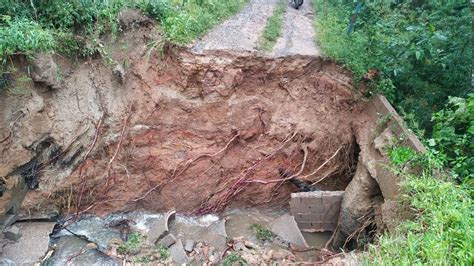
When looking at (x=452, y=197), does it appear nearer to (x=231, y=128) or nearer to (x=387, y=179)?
(x=387, y=179)

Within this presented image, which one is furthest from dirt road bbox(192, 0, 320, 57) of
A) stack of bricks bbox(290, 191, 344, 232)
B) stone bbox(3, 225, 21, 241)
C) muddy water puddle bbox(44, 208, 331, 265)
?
stone bbox(3, 225, 21, 241)

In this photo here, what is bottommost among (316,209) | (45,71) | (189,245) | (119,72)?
(189,245)

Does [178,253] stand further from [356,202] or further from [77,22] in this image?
[77,22]

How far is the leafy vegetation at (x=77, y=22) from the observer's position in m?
5.27

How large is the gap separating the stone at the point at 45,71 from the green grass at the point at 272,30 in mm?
3216

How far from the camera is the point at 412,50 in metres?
5.70

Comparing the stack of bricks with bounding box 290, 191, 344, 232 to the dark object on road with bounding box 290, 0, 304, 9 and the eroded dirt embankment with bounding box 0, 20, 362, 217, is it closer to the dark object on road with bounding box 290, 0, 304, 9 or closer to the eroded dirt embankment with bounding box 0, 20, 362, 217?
the eroded dirt embankment with bounding box 0, 20, 362, 217

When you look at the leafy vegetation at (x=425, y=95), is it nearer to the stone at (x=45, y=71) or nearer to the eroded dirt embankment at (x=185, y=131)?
the eroded dirt embankment at (x=185, y=131)

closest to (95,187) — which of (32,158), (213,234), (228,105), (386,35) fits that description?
(32,158)

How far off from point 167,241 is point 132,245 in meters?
0.51

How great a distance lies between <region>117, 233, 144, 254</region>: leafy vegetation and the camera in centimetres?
578

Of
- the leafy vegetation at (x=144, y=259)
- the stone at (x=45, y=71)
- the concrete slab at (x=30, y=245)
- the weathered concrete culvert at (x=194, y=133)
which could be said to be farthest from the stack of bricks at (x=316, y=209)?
the stone at (x=45, y=71)

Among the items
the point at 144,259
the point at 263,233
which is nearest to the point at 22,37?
the point at 144,259

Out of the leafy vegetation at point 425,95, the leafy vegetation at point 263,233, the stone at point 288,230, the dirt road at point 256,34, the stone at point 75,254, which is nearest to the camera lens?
the leafy vegetation at point 425,95
